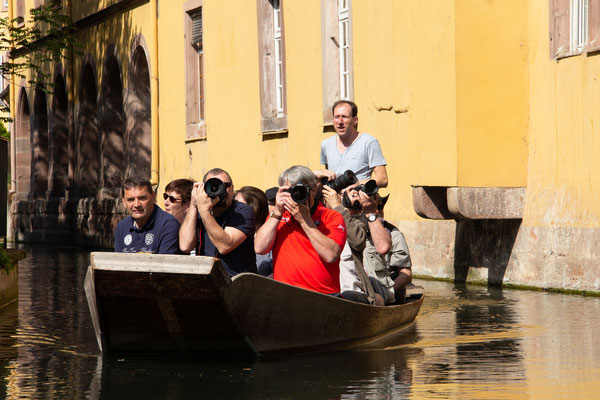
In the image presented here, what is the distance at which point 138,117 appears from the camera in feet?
85.7

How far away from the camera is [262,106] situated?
20125mm

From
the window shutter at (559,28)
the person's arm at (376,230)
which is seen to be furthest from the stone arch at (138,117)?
the person's arm at (376,230)

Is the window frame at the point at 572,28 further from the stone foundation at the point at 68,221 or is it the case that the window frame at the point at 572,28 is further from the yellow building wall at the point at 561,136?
the stone foundation at the point at 68,221

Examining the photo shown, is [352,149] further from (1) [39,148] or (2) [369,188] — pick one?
(1) [39,148]

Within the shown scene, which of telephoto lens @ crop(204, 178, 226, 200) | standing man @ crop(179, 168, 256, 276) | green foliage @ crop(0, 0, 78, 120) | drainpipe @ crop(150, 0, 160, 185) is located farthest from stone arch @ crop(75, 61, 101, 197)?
telephoto lens @ crop(204, 178, 226, 200)

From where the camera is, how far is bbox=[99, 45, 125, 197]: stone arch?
2758cm

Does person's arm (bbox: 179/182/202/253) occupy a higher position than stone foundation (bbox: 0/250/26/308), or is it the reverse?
person's arm (bbox: 179/182/202/253)

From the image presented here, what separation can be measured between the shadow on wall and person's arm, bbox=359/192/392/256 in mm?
4396

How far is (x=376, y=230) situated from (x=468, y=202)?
393 centimetres

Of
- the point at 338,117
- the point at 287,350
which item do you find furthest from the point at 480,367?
the point at 338,117

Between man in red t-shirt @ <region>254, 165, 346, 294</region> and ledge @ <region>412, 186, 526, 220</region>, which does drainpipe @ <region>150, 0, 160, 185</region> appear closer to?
ledge @ <region>412, 186, 526, 220</region>

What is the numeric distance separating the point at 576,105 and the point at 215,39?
9556 millimetres

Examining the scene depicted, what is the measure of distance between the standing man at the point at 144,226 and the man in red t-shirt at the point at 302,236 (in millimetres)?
631

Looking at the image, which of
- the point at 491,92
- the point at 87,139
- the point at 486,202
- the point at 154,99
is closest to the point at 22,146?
the point at 87,139
